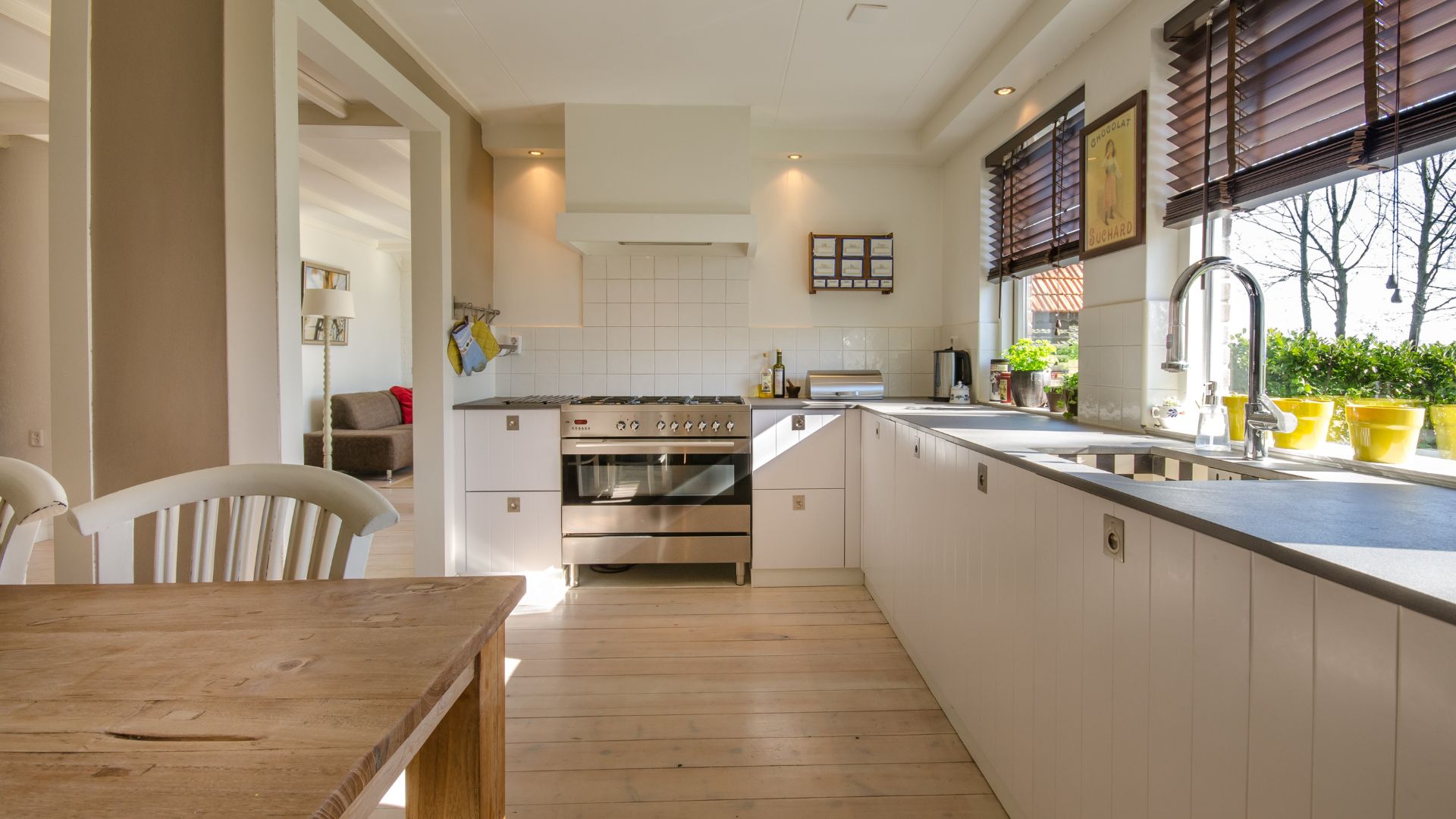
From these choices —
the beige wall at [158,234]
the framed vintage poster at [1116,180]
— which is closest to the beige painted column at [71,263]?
the beige wall at [158,234]

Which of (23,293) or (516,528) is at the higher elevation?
(23,293)

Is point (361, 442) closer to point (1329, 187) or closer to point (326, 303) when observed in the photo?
point (326, 303)

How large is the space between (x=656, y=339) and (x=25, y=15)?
291cm

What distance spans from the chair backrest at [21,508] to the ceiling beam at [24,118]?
3.99m

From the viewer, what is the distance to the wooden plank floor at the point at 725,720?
1.75 m

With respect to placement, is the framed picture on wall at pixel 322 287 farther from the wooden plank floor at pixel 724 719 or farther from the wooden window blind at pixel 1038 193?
the wooden window blind at pixel 1038 193

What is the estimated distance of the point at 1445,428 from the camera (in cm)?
133

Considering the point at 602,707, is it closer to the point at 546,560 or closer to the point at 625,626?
the point at 625,626

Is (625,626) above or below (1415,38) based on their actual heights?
below

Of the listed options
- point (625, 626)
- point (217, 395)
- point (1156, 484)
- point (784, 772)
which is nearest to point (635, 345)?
point (625, 626)

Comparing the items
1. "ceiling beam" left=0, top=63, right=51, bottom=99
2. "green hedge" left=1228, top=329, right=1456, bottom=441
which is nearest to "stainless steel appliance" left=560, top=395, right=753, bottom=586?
"green hedge" left=1228, top=329, right=1456, bottom=441

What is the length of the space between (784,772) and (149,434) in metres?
2.06

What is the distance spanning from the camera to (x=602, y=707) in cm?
222

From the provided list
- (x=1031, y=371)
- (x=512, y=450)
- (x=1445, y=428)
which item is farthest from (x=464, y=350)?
(x=1445, y=428)
